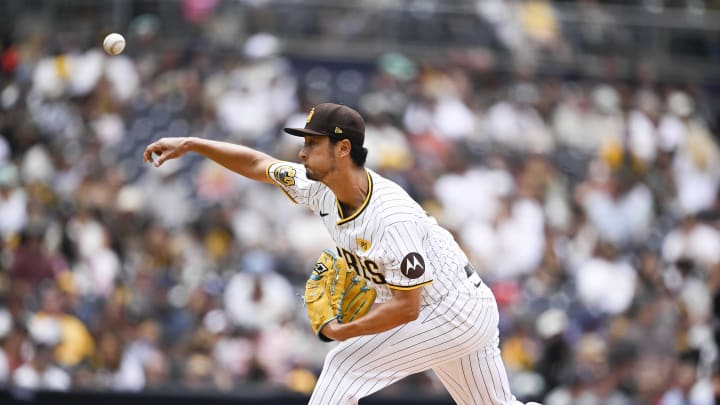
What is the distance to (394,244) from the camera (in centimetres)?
564

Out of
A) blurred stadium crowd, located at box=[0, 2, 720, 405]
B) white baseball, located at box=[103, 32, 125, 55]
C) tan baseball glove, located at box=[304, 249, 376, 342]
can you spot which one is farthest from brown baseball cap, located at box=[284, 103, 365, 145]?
blurred stadium crowd, located at box=[0, 2, 720, 405]

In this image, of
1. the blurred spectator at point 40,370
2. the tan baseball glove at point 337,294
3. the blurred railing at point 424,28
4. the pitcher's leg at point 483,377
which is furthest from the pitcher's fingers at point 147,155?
the blurred railing at point 424,28

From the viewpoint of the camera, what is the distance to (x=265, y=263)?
12734 mm

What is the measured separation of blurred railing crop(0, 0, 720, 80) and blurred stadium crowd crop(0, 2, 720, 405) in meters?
0.29

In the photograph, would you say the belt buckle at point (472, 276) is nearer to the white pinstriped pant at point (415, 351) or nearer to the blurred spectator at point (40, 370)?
the white pinstriped pant at point (415, 351)

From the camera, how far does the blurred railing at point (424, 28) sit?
16.1m

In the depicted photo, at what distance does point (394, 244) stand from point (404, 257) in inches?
3.2

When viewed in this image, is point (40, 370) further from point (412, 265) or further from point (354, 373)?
point (412, 265)

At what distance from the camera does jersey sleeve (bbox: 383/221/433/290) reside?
563 centimetres

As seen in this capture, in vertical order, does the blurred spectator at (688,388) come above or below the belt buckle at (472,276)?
below

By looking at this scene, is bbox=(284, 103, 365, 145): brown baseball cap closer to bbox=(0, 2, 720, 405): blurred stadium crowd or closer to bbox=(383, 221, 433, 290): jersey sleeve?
bbox=(383, 221, 433, 290): jersey sleeve

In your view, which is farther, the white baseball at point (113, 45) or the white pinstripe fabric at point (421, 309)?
the white baseball at point (113, 45)

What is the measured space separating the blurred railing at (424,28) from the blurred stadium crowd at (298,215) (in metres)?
0.29

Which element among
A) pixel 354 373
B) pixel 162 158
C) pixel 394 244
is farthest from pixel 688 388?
pixel 162 158
